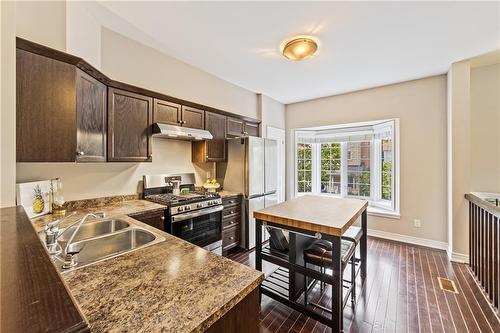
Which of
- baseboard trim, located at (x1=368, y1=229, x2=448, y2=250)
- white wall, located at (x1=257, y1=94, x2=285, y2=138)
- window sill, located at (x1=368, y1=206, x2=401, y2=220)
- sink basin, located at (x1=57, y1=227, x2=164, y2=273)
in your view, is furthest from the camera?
white wall, located at (x1=257, y1=94, x2=285, y2=138)

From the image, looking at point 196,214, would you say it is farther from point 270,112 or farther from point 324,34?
point 270,112

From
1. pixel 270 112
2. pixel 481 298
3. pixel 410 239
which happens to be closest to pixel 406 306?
pixel 481 298

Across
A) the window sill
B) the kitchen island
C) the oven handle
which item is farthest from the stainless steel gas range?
the window sill

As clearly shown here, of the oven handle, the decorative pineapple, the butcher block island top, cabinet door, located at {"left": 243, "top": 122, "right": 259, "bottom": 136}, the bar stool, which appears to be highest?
cabinet door, located at {"left": 243, "top": 122, "right": 259, "bottom": 136}

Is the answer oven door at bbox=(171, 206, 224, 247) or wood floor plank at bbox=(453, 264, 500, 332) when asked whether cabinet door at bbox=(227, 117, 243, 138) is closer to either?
oven door at bbox=(171, 206, 224, 247)

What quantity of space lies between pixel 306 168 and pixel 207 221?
10.0 ft

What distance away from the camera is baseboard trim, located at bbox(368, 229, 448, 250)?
3.43 meters

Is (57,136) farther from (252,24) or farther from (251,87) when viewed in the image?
(251,87)

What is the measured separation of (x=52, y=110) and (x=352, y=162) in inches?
185

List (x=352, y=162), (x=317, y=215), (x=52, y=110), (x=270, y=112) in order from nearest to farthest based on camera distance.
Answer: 1. (x=52, y=110)
2. (x=317, y=215)
3. (x=352, y=162)
4. (x=270, y=112)

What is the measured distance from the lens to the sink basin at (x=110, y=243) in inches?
56.0

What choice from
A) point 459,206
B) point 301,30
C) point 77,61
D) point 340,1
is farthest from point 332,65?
point 77,61

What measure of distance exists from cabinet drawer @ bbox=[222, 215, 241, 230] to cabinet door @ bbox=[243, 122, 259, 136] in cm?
158

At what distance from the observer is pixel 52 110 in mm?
1648
